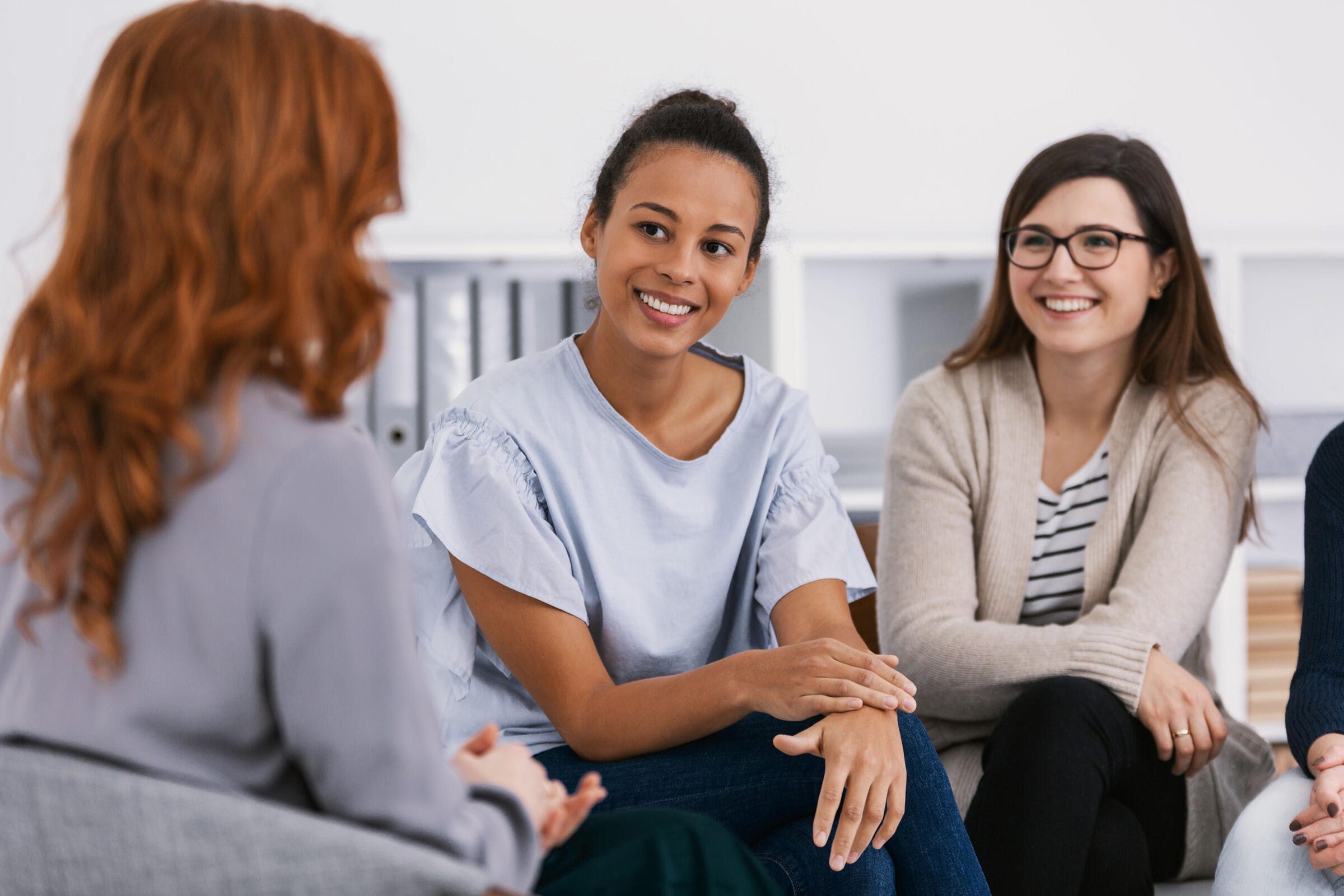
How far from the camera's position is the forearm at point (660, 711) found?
1.17m

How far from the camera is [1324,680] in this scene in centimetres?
130

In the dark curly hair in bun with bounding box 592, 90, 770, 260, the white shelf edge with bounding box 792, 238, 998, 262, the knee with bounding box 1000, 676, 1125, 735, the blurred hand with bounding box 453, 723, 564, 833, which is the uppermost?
the dark curly hair in bun with bounding box 592, 90, 770, 260

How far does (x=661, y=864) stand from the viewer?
32.7 inches

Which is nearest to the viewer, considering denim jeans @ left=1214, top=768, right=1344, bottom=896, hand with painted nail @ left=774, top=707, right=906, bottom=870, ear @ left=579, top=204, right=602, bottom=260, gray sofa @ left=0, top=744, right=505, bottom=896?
gray sofa @ left=0, top=744, right=505, bottom=896

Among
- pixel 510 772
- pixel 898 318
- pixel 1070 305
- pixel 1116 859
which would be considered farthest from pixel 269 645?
pixel 898 318

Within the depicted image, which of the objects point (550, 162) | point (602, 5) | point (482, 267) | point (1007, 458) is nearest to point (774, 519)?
point (1007, 458)

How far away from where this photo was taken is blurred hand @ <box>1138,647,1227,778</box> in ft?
4.56

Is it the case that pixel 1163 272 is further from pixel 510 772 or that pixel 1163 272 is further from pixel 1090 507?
pixel 510 772

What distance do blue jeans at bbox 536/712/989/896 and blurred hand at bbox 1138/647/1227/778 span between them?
377mm

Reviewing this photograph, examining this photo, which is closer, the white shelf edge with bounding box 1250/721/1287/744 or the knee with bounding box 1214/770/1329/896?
the knee with bounding box 1214/770/1329/896

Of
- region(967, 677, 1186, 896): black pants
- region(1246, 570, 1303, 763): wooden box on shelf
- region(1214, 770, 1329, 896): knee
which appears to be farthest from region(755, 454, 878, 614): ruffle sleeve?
region(1246, 570, 1303, 763): wooden box on shelf

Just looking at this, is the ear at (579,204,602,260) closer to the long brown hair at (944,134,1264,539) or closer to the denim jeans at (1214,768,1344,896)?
the long brown hair at (944,134,1264,539)

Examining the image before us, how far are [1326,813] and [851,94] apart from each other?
93.8 inches

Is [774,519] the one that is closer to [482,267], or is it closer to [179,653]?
[179,653]
